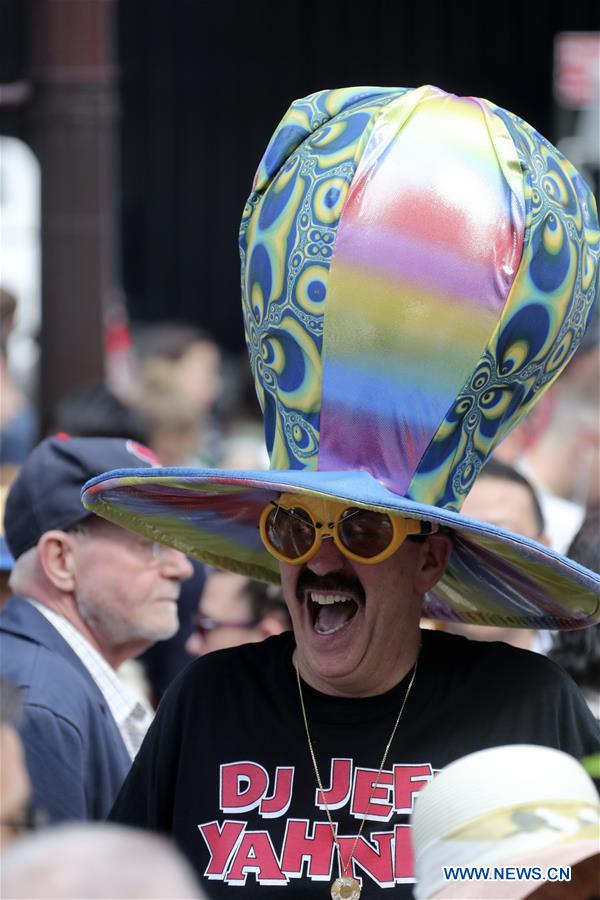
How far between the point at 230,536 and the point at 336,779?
66 centimetres

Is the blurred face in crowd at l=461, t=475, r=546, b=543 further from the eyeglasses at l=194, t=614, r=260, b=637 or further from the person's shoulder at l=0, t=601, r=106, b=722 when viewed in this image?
the person's shoulder at l=0, t=601, r=106, b=722

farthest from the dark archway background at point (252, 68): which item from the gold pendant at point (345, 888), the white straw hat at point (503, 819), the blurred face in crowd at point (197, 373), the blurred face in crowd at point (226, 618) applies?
the white straw hat at point (503, 819)

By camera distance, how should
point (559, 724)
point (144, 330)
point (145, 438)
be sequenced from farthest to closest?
point (144, 330) < point (145, 438) < point (559, 724)

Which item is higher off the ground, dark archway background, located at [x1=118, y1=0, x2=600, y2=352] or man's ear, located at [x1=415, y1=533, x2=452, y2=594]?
man's ear, located at [x1=415, y1=533, x2=452, y2=594]

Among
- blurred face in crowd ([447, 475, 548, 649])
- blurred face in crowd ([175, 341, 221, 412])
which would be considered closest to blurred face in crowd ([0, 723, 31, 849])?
blurred face in crowd ([447, 475, 548, 649])

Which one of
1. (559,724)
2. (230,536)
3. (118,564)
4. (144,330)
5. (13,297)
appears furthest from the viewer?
(144,330)

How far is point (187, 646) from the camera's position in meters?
4.80

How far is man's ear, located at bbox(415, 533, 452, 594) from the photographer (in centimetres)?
287

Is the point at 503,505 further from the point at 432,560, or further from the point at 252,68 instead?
the point at 252,68

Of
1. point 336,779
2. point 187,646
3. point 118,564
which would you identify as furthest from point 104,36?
point 336,779

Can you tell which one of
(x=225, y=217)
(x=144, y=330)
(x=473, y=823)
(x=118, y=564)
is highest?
(x=473, y=823)

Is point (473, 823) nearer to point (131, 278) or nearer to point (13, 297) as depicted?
point (13, 297)

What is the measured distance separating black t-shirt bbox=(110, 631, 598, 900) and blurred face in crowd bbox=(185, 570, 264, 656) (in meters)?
1.61

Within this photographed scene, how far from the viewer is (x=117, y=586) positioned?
377 cm
